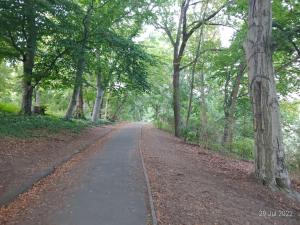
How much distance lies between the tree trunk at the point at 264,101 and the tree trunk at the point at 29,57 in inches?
400

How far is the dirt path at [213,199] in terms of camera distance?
5770 millimetres

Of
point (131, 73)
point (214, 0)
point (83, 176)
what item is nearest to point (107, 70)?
point (131, 73)

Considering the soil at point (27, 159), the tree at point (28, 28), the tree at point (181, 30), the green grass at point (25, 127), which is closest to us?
the soil at point (27, 159)

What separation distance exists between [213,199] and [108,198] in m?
2.42

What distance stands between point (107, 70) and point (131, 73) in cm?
675

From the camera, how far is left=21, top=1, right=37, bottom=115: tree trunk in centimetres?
1418

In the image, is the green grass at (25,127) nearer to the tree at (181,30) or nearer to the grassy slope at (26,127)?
the grassy slope at (26,127)

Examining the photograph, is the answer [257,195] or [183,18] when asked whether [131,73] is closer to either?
[183,18]

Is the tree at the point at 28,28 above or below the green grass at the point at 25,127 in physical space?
above

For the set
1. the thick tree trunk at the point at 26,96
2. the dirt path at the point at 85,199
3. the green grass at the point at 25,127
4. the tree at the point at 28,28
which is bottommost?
the dirt path at the point at 85,199

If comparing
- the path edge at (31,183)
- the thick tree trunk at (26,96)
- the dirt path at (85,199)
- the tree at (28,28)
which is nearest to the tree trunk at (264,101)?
the dirt path at (85,199)

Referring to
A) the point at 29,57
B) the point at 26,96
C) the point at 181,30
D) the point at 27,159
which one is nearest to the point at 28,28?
the point at 29,57

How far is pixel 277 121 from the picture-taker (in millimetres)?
8609

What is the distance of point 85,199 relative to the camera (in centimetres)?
630
